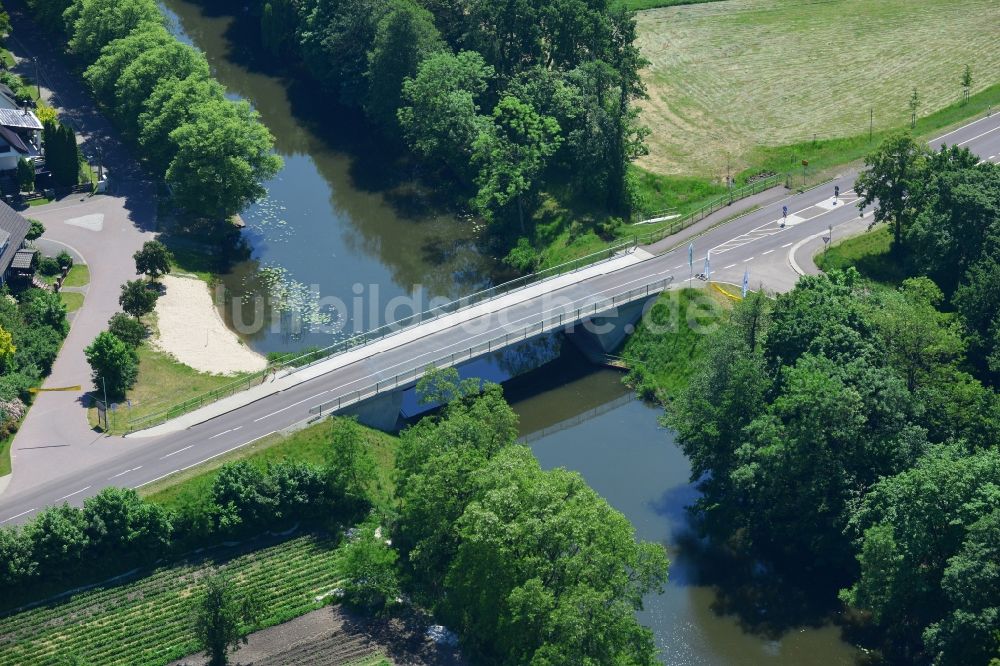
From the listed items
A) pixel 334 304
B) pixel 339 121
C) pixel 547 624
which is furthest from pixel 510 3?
pixel 547 624

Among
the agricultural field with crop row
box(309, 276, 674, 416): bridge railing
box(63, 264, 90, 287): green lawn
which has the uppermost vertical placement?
box(63, 264, 90, 287): green lawn

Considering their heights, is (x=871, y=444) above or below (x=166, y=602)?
above

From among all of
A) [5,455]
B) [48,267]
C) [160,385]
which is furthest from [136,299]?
[5,455]

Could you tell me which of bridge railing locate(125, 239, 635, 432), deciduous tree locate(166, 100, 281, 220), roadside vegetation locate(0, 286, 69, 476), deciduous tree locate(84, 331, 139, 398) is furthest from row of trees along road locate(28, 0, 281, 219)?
deciduous tree locate(84, 331, 139, 398)

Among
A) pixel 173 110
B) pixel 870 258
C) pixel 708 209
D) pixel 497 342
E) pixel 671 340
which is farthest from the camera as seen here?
pixel 173 110

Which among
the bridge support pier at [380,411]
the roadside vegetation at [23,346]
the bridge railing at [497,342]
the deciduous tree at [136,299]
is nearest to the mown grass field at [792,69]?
the bridge railing at [497,342]

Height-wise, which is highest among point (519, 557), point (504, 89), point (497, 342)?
point (504, 89)

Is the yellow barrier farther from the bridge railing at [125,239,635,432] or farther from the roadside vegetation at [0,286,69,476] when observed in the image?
the roadside vegetation at [0,286,69,476]

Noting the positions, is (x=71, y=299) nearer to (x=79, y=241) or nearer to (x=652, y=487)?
(x=79, y=241)
